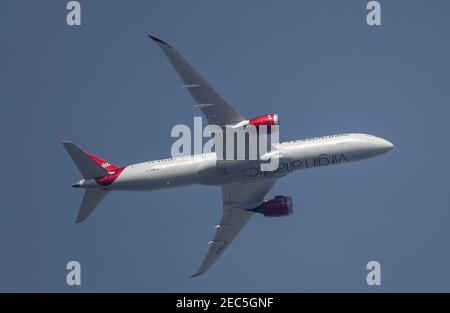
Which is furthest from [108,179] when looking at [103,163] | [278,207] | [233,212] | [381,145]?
[381,145]

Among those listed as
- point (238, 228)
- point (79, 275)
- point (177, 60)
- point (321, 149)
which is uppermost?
point (177, 60)

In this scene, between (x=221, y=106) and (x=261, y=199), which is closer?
(x=221, y=106)

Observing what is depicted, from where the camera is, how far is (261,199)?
87.9 m

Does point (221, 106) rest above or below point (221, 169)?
above

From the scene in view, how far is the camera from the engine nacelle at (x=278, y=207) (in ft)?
280

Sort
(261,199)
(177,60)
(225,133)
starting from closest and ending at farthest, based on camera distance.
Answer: (177,60)
(225,133)
(261,199)

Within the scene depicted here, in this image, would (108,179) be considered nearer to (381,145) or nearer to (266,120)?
(266,120)

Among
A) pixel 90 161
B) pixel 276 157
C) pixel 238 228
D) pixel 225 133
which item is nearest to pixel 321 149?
pixel 276 157

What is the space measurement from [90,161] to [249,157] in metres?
15.8

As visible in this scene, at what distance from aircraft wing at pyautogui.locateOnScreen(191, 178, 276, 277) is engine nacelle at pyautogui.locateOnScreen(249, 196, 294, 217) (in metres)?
1.54

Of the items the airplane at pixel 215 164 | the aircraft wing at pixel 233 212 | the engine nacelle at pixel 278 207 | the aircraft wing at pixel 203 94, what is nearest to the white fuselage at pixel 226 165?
the airplane at pixel 215 164

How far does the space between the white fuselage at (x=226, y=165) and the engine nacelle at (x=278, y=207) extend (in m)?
5.28

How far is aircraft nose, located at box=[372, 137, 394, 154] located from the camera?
267 feet

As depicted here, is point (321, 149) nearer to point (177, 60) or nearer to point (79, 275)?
point (177, 60)
